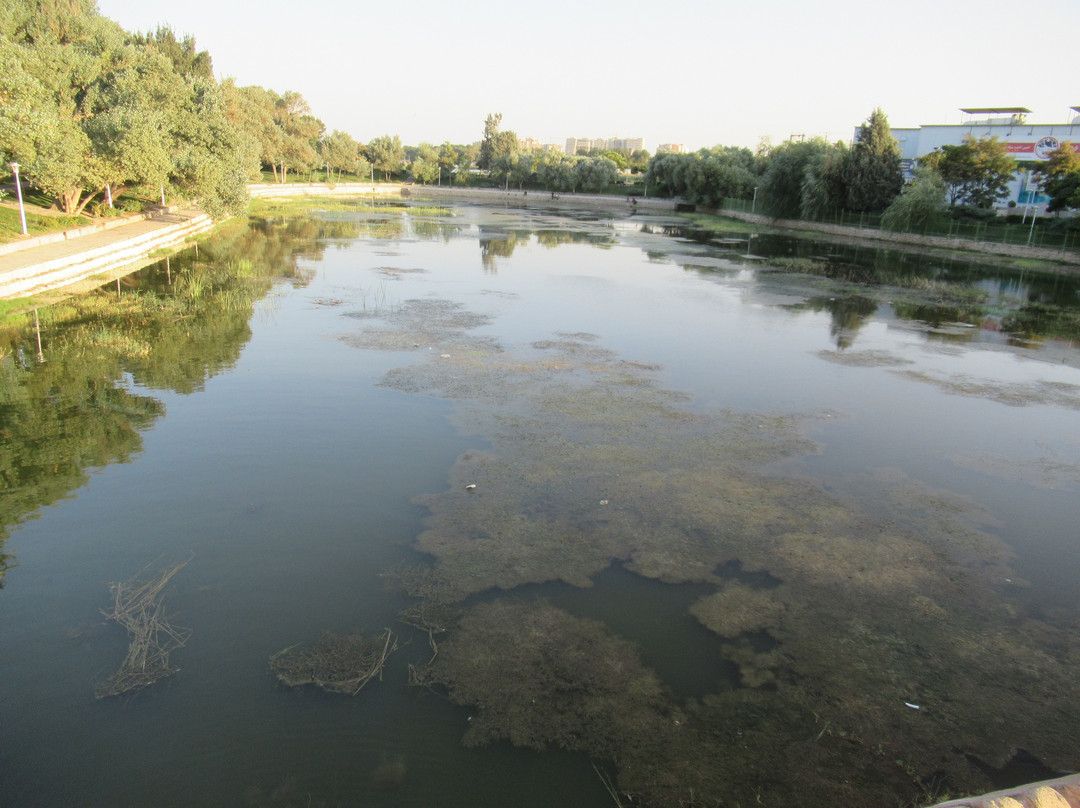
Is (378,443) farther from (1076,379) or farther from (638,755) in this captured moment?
(1076,379)

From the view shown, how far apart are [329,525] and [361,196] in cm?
7047

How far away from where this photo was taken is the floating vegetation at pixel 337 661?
5.13m

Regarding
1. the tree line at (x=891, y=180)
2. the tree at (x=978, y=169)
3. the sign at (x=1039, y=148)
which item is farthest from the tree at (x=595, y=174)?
the tree at (x=978, y=169)

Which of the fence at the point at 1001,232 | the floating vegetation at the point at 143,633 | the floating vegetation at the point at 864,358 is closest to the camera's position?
the floating vegetation at the point at 143,633

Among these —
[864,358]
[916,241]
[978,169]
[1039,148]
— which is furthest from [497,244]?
[1039,148]

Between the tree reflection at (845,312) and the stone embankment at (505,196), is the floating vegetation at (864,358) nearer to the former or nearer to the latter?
the tree reflection at (845,312)

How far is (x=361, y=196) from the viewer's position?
7175 cm

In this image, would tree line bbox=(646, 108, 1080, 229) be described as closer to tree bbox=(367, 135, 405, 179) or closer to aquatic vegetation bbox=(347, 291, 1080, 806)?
aquatic vegetation bbox=(347, 291, 1080, 806)

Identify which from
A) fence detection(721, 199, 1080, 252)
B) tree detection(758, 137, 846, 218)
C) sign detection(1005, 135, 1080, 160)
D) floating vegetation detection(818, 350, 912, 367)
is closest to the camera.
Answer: floating vegetation detection(818, 350, 912, 367)

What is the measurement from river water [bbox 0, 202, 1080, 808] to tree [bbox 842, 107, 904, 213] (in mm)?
39110

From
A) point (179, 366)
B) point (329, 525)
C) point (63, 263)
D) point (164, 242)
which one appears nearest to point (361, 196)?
point (164, 242)

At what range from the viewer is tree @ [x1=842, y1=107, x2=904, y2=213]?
1913 inches

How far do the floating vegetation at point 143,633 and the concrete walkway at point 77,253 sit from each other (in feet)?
45.4

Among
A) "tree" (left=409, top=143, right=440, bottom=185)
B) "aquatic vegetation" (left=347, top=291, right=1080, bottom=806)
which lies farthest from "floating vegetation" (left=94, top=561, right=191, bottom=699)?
"tree" (left=409, top=143, right=440, bottom=185)
